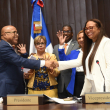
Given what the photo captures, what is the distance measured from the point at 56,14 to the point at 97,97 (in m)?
3.45

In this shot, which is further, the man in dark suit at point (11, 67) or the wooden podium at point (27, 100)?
the man in dark suit at point (11, 67)

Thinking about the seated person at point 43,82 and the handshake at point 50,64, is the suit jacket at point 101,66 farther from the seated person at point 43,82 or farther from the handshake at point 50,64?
the seated person at point 43,82

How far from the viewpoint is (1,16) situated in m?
4.64

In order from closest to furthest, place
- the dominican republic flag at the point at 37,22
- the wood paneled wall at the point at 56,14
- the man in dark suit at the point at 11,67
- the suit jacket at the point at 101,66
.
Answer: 1. the suit jacket at the point at 101,66
2. the man in dark suit at the point at 11,67
3. the dominican republic flag at the point at 37,22
4. the wood paneled wall at the point at 56,14

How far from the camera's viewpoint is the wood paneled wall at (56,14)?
4.43m

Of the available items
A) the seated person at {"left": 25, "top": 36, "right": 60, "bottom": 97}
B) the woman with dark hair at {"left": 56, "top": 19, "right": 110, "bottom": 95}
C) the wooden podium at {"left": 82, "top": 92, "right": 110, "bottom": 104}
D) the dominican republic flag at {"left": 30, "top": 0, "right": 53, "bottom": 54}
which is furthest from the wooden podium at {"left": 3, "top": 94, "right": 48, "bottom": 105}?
the dominican republic flag at {"left": 30, "top": 0, "right": 53, "bottom": 54}

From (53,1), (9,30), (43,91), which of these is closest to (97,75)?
(43,91)

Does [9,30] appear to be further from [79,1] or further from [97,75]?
[79,1]

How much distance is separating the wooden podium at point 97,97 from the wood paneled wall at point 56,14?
3.13m

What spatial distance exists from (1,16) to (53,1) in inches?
53.7

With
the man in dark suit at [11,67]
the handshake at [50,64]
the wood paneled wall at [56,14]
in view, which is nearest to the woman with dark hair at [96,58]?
the handshake at [50,64]

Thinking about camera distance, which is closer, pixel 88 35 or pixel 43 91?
pixel 88 35

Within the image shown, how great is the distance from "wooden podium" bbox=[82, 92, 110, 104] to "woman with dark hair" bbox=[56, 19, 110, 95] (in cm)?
55

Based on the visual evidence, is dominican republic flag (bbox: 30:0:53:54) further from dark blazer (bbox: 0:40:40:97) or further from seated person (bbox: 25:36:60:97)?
dark blazer (bbox: 0:40:40:97)
